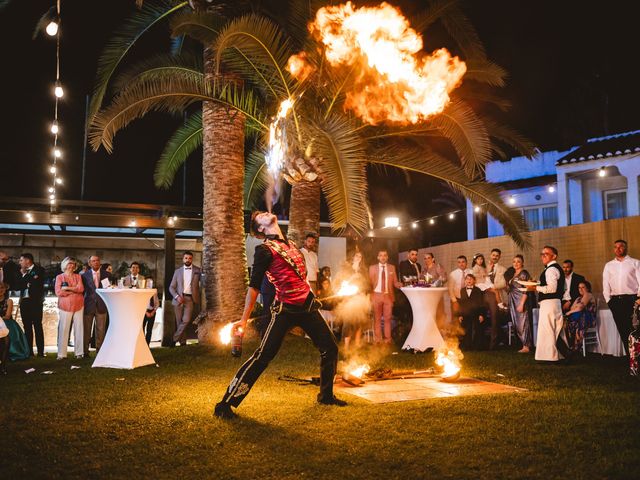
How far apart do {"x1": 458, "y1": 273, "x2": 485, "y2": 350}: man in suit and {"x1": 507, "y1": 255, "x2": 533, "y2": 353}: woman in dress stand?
661mm

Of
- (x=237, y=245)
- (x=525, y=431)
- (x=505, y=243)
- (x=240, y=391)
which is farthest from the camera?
(x=505, y=243)

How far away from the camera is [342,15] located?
35.7ft

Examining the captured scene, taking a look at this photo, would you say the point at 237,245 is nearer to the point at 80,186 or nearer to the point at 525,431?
the point at 525,431

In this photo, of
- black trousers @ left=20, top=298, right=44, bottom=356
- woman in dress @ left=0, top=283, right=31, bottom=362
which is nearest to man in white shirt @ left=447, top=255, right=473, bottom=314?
black trousers @ left=20, top=298, right=44, bottom=356

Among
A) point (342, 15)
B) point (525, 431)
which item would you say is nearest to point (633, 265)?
point (525, 431)

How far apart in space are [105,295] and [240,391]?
470 cm

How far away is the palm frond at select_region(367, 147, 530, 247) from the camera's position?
458 inches

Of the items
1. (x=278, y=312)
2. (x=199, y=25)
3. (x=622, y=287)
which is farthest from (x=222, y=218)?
(x=622, y=287)

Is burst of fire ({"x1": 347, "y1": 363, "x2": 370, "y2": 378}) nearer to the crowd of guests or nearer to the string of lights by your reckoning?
the crowd of guests

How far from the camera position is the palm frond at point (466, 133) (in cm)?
1184

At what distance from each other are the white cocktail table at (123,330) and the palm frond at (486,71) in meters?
8.24

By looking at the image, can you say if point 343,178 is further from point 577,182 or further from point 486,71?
point 577,182

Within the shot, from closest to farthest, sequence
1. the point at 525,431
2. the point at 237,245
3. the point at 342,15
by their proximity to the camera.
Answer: the point at 525,431
the point at 342,15
the point at 237,245

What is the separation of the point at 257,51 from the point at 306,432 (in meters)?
7.50
